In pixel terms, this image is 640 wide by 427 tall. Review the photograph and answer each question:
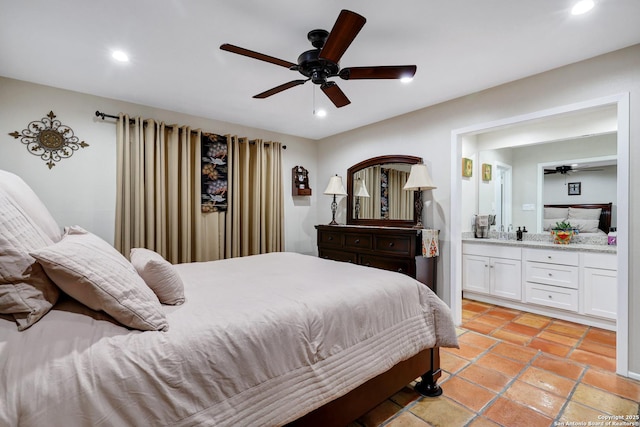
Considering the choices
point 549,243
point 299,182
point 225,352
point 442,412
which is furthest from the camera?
point 299,182

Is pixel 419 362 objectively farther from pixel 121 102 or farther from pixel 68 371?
pixel 121 102

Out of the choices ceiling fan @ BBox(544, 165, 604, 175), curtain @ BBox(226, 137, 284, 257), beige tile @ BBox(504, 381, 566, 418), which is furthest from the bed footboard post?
ceiling fan @ BBox(544, 165, 604, 175)

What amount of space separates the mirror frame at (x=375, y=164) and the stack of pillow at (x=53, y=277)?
303 centimetres

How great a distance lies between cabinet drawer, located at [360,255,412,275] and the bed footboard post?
1.21 meters

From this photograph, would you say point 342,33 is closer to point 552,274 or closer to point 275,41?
point 275,41

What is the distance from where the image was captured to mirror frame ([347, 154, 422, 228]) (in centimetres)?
362

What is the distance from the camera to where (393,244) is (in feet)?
11.0

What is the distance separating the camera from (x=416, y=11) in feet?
5.91

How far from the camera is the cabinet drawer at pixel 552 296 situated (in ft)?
10.7

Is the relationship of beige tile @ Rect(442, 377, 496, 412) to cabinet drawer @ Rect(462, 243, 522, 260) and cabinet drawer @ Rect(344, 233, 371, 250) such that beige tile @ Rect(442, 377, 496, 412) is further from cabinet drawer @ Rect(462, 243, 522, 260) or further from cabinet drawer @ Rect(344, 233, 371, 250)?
cabinet drawer @ Rect(462, 243, 522, 260)

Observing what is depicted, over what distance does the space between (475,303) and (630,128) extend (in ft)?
8.66

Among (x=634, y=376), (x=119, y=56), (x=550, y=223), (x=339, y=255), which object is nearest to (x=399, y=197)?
(x=339, y=255)

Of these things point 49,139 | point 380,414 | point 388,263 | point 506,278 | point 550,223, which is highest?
point 49,139

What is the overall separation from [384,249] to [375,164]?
1.27 metres
